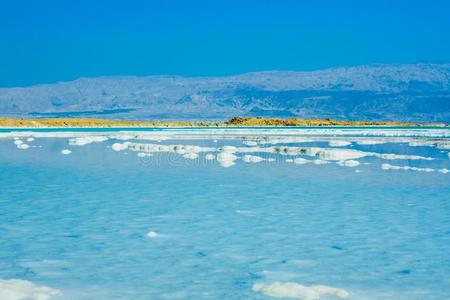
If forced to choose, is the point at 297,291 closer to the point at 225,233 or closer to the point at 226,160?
the point at 225,233

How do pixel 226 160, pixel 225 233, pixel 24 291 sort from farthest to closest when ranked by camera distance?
pixel 226 160, pixel 225 233, pixel 24 291

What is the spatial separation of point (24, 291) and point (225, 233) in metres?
3.26

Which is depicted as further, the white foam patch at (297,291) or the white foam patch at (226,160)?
the white foam patch at (226,160)

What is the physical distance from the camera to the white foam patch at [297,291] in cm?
588

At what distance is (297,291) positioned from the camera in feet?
19.6

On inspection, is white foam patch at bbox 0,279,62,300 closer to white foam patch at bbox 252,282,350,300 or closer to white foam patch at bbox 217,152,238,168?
white foam patch at bbox 252,282,350,300

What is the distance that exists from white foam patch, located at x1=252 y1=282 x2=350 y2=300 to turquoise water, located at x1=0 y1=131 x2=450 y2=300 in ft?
0.20

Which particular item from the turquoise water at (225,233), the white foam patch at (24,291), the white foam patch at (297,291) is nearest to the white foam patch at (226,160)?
the turquoise water at (225,233)

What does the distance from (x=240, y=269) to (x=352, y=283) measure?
1201 mm

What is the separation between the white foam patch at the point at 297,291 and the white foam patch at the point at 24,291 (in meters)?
1.93

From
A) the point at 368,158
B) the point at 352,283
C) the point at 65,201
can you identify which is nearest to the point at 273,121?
the point at 368,158

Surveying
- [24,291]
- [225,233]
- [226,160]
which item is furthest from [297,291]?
[226,160]

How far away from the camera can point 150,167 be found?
18.2m

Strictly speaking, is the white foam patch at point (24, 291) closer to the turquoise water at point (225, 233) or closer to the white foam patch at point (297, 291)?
the turquoise water at point (225, 233)
